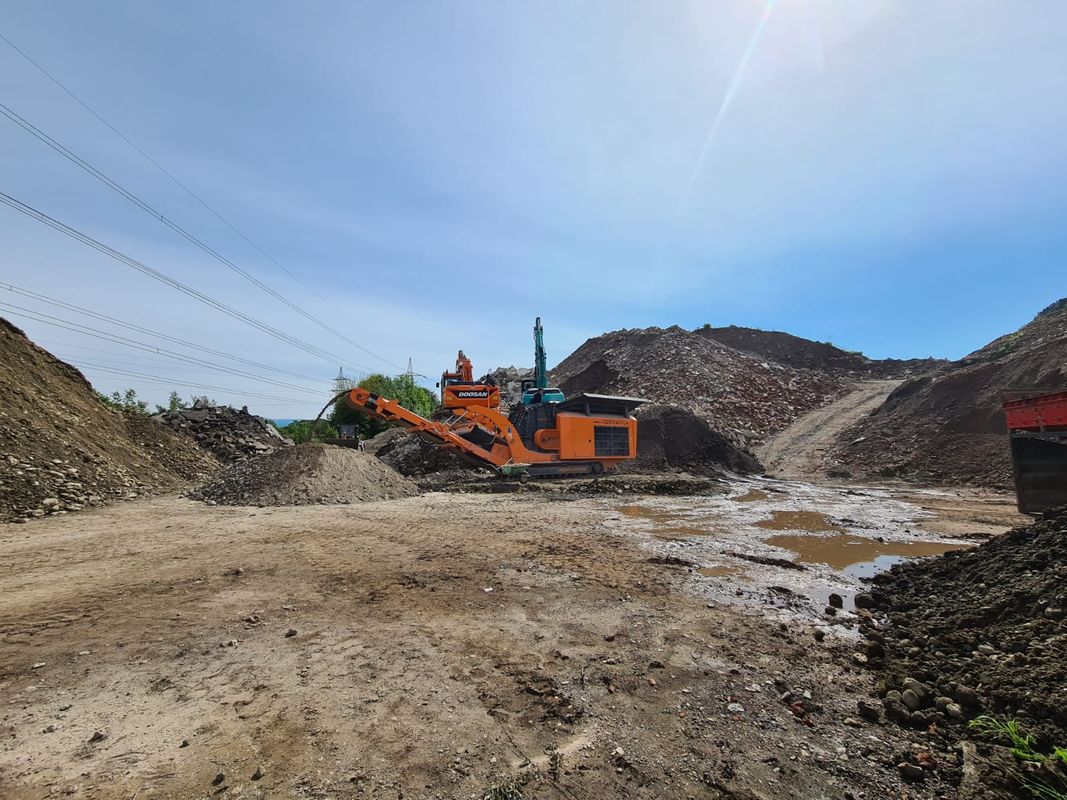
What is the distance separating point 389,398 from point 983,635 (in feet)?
133

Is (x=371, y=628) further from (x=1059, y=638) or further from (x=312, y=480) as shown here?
(x=312, y=480)

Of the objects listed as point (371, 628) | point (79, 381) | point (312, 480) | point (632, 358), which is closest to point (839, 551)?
point (371, 628)

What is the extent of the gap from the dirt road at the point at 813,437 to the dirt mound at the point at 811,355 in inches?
233

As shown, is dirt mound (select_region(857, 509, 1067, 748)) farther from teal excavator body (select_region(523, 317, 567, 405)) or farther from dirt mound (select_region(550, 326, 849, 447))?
dirt mound (select_region(550, 326, 849, 447))

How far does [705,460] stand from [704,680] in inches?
715

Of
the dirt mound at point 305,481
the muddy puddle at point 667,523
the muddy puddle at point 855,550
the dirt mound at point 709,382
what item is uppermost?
the dirt mound at point 709,382

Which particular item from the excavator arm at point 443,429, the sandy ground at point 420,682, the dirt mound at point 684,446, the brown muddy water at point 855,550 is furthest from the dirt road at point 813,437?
the sandy ground at point 420,682

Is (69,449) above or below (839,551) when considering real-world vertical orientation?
above

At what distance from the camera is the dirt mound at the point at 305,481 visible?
11.2 metres

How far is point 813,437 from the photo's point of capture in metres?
24.0

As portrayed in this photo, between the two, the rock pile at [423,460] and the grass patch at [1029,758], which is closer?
the grass patch at [1029,758]

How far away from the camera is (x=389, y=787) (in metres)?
2.19

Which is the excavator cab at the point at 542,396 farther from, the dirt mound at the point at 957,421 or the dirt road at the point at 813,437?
the dirt mound at the point at 957,421

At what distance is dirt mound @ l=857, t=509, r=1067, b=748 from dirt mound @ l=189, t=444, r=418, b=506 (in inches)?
420
